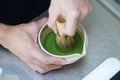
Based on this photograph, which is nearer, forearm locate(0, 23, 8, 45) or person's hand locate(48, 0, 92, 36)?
person's hand locate(48, 0, 92, 36)

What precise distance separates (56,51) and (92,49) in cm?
11

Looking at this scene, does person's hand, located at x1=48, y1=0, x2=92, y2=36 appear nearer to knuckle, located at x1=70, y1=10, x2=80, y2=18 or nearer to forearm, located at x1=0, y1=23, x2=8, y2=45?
knuckle, located at x1=70, y1=10, x2=80, y2=18

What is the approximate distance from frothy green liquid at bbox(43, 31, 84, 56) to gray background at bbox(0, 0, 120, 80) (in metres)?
0.05

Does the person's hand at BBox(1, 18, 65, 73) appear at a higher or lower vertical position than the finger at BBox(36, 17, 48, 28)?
lower

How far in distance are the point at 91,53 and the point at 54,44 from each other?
0.11 m

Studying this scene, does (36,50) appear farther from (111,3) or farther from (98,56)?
(111,3)

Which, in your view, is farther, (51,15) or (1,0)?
(1,0)

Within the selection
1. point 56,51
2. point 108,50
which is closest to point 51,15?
point 56,51

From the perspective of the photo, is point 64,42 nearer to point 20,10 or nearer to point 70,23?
point 70,23

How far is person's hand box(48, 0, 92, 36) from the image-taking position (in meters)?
0.74

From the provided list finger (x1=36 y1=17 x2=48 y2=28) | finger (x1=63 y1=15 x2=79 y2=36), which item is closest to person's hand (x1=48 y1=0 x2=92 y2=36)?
finger (x1=63 y1=15 x2=79 y2=36)

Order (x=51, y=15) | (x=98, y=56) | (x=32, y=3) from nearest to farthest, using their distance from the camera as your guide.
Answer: (x=51, y=15), (x=98, y=56), (x=32, y=3)

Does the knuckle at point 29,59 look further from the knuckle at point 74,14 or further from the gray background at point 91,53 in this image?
the knuckle at point 74,14

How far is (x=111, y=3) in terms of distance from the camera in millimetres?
942
